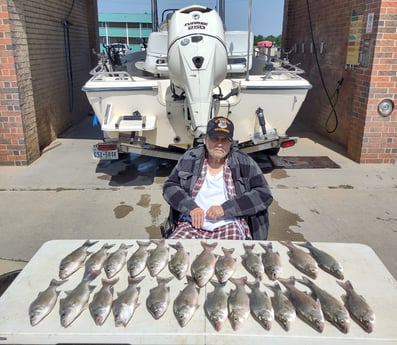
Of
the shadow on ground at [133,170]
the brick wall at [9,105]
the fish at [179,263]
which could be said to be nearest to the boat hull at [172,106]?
the shadow on ground at [133,170]

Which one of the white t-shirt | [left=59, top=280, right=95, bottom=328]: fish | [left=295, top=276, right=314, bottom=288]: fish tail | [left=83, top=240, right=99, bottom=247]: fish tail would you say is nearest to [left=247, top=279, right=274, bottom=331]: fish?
[left=295, top=276, right=314, bottom=288]: fish tail

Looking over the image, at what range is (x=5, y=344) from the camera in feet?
5.21

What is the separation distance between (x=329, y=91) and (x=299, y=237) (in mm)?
4566

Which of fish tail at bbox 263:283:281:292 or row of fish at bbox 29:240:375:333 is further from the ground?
row of fish at bbox 29:240:375:333

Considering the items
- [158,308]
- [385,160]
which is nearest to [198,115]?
[158,308]

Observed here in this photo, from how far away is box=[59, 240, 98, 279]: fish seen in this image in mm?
1942

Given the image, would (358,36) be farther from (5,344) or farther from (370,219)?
(5,344)

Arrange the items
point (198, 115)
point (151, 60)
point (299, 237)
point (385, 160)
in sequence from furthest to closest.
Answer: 1. point (385, 160)
2. point (151, 60)
3. point (198, 115)
4. point (299, 237)

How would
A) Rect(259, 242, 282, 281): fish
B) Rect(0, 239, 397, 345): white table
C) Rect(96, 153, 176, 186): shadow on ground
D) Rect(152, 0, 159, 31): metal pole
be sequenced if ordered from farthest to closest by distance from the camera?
Rect(152, 0, 159, 31): metal pole < Rect(96, 153, 176, 186): shadow on ground < Rect(259, 242, 282, 281): fish < Rect(0, 239, 397, 345): white table

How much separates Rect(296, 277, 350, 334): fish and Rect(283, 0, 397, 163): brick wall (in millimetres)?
4628

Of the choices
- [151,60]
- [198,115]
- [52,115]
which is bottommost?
[52,115]

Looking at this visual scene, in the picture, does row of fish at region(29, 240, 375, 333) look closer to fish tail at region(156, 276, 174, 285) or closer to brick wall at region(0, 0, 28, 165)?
fish tail at region(156, 276, 174, 285)

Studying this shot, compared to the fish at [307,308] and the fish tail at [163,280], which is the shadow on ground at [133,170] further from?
the fish at [307,308]

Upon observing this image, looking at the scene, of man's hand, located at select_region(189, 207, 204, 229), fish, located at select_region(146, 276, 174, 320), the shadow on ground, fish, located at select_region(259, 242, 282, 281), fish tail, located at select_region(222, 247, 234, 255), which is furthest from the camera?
the shadow on ground
